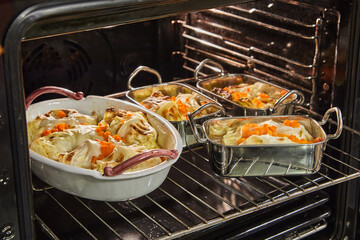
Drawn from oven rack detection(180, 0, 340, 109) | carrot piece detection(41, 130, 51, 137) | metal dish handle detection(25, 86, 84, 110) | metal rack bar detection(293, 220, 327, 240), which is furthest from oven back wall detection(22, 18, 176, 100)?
metal rack bar detection(293, 220, 327, 240)

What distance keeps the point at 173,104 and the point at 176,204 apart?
1.04 feet

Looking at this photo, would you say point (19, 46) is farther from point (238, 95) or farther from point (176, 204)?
point (238, 95)

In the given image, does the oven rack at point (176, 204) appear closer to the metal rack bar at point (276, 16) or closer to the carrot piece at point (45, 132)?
the carrot piece at point (45, 132)

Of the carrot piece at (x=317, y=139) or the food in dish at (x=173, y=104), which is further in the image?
the food in dish at (x=173, y=104)

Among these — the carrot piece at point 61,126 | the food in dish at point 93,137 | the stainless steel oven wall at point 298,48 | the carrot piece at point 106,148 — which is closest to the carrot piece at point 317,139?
the stainless steel oven wall at point 298,48

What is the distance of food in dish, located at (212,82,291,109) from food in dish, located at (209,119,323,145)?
0.69 feet

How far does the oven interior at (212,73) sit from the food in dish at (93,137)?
95 millimetres

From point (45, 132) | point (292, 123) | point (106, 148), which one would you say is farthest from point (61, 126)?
point (292, 123)

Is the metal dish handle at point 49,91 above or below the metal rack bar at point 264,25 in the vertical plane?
below

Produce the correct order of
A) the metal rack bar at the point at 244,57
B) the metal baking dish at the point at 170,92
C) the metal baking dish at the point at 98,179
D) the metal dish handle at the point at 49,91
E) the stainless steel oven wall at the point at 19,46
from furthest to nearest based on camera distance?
the metal rack bar at the point at 244,57
the metal baking dish at the point at 170,92
the metal dish handle at the point at 49,91
the metal baking dish at the point at 98,179
the stainless steel oven wall at the point at 19,46

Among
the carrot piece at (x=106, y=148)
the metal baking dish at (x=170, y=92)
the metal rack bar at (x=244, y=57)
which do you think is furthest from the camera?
the metal rack bar at (x=244, y=57)

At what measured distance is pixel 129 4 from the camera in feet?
3.40

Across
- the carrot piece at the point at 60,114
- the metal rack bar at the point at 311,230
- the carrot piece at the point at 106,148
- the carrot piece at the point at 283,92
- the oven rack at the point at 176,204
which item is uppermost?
the carrot piece at the point at 60,114

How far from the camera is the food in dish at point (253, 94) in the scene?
1677 millimetres
